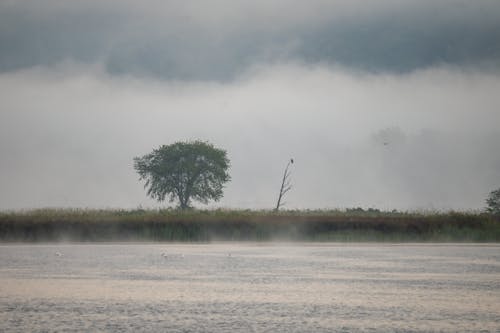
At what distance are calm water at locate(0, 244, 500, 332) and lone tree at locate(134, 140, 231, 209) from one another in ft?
201

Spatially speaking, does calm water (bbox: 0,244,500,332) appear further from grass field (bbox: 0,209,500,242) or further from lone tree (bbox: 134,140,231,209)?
lone tree (bbox: 134,140,231,209)

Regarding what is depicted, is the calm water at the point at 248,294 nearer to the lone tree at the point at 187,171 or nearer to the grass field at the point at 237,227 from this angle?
the grass field at the point at 237,227

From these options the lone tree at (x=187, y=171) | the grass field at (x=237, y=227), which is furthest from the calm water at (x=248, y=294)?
the lone tree at (x=187, y=171)

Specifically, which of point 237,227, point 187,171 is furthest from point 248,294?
point 187,171

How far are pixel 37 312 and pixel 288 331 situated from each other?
4701mm

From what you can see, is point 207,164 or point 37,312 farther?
point 207,164

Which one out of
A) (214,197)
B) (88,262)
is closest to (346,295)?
(88,262)

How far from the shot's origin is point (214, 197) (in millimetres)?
92062

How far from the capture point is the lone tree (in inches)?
3622

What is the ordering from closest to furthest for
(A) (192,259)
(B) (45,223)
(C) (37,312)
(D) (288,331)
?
(D) (288,331) < (C) (37,312) < (A) (192,259) < (B) (45,223)

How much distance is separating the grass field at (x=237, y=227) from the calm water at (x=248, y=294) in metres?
15.0

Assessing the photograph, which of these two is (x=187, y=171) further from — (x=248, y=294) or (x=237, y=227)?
(x=248, y=294)

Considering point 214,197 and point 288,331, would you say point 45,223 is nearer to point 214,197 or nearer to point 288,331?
point 288,331

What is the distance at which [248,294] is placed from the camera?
1811 cm
